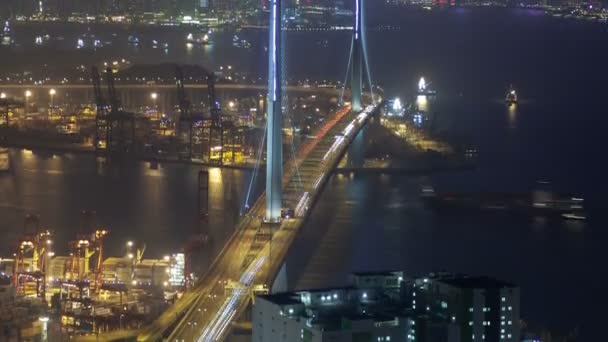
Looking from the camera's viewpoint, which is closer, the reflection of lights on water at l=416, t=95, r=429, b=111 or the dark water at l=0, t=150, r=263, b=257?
the dark water at l=0, t=150, r=263, b=257

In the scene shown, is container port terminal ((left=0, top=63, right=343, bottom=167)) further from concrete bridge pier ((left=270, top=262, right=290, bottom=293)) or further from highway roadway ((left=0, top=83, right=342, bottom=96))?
concrete bridge pier ((left=270, top=262, right=290, bottom=293))

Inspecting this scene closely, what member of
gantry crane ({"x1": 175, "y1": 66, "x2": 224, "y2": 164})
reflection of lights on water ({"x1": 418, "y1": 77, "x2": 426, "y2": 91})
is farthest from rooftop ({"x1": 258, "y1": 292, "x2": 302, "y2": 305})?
reflection of lights on water ({"x1": 418, "y1": 77, "x2": 426, "y2": 91})

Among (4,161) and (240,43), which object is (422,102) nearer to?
(240,43)

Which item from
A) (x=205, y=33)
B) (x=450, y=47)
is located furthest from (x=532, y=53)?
(x=205, y=33)

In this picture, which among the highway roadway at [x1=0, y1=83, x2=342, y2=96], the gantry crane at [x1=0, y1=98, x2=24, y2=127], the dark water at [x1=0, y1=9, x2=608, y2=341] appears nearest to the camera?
the dark water at [x1=0, y1=9, x2=608, y2=341]

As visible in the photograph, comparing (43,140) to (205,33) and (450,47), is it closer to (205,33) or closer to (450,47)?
(205,33)

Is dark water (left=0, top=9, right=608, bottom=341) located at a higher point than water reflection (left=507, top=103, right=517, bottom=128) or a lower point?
higher

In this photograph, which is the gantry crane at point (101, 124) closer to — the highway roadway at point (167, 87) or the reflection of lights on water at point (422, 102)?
the highway roadway at point (167, 87)

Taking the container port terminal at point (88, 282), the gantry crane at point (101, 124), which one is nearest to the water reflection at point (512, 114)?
the gantry crane at point (101, 124)
